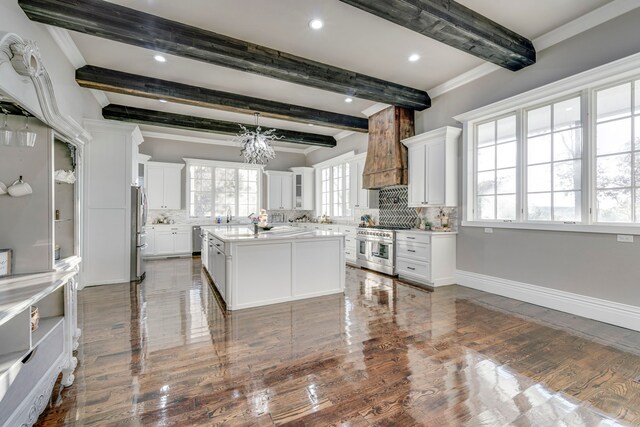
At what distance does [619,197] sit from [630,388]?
2.10 metres

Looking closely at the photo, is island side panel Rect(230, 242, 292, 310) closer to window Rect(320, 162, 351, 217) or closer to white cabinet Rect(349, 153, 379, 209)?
white cabinet Rect(349, 153, 379, 209)

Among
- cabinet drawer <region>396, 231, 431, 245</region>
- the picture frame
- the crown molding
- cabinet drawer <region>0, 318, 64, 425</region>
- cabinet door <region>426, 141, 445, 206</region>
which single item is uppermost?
the crown molding

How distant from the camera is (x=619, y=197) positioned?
10.3 ft

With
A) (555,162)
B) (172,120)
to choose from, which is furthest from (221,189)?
(555,162)

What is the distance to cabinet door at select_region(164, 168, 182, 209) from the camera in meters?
7.81

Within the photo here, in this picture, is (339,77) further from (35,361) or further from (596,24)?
(35,361)

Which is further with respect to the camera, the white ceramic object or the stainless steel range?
the stainless steel range

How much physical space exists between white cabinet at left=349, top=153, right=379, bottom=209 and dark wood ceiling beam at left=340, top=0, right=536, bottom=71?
3.38 metres

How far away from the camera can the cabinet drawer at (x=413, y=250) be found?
15.5ft

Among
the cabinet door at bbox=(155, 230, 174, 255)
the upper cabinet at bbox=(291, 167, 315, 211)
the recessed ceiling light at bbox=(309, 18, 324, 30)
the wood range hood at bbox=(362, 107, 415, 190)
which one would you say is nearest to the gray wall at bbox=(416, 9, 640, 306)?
the wood range hood at bbox=(362, 107, 415, 190)

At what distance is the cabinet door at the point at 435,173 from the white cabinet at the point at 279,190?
5267mm

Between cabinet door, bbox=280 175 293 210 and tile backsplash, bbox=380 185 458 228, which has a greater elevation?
cabinet door, bbox=280 175 293 210

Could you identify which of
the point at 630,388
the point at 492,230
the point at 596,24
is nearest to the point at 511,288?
the point at 492,230

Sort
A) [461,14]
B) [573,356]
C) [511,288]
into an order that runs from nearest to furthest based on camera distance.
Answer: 1. [573,356]
2. [461,14]
3. [511,288]
